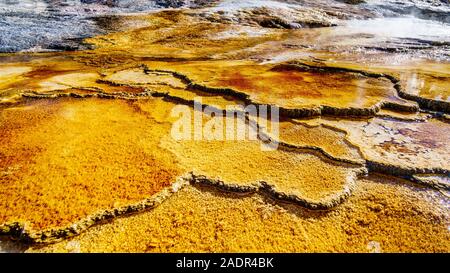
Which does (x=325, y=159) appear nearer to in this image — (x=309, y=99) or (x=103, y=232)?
(x=309, y=99)

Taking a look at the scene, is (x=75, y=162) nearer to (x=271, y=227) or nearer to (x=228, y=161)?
(x=228, y=161)

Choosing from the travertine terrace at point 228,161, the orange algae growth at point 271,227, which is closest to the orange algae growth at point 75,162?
the travertine terrace at point 228,161

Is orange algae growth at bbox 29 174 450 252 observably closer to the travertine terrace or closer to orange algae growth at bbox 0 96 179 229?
the travertine terrace

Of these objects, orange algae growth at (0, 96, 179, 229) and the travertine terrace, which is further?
orange algae growth at (0, 96, 179, 229)

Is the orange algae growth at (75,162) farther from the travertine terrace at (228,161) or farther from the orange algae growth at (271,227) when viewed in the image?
the orange algae growth at (271,227)

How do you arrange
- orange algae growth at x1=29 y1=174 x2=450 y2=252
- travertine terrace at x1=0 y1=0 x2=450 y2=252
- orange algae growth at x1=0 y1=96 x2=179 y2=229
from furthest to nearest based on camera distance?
orange algae growth at x1=0 y1=96 x2=179 y2=229 → travertine terrace at x1=0 y1=0 x2=450 y2=252 → orange algae growth at x1=29 y1=174 x2=450 y2=252

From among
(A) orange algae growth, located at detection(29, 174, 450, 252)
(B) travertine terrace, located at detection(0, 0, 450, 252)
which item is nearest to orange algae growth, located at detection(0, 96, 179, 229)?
(B) travertine terrace, located at detection(0, 0, 450, 252)

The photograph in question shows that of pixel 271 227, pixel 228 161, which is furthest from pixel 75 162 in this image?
pixel 271 227

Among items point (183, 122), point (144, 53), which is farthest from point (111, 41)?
point (183, 122)
